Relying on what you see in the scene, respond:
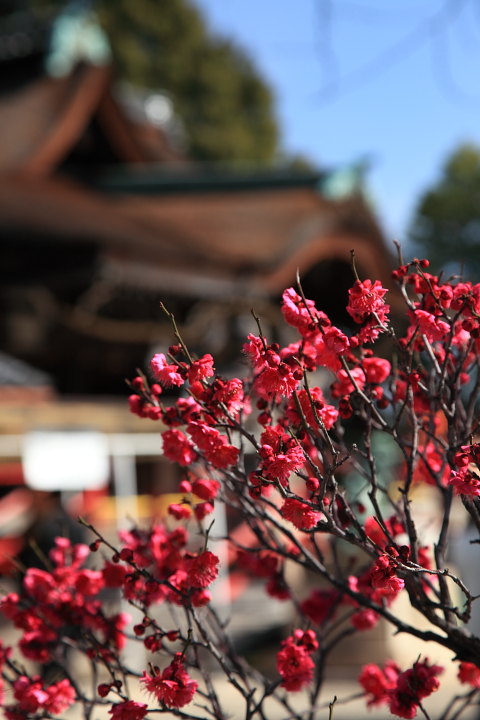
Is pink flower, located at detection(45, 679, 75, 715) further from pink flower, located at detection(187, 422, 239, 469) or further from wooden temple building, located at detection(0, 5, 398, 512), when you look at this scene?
wooden temple building, located at detection(0, 5, 398, 512)

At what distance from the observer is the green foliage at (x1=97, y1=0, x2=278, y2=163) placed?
24.0 m

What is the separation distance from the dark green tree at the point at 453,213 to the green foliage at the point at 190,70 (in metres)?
9.63

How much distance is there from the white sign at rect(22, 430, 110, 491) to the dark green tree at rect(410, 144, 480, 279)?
92.1 feet

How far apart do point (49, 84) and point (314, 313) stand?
7.43 meters

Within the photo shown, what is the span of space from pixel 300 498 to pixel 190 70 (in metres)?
25.2

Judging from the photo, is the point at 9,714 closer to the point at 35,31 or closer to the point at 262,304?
the point at 262,304

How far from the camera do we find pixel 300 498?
1647 mm

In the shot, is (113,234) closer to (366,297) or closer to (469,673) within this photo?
(469,673)

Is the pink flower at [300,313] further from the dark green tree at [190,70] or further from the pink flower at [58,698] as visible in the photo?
the dark green tree at [190,70]

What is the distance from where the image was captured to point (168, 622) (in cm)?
664

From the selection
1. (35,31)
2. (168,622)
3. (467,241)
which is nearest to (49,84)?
(35,31)

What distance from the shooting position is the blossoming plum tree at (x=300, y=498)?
1.70m

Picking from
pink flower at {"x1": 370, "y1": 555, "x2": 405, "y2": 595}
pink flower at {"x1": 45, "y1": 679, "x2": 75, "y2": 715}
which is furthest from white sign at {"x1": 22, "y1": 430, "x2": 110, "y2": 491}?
pink flower at {"x1": 370, "y1": 555, "x2": 405, "y2": 595}

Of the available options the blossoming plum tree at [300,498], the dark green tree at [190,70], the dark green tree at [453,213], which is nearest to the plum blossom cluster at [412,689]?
the blossoming plum tree at [300,498]
